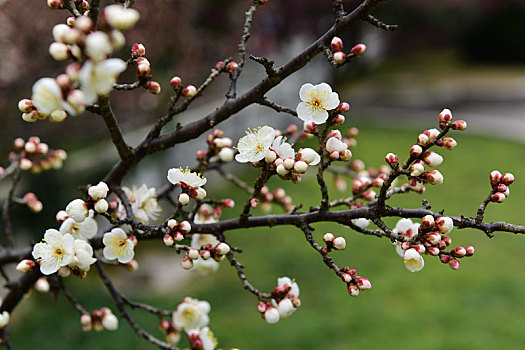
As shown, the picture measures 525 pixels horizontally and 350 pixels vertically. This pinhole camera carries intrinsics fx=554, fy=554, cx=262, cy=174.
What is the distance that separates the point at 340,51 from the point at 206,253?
52cm

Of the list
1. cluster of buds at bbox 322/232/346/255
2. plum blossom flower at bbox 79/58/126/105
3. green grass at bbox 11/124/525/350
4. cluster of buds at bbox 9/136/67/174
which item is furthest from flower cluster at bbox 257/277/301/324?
green grass at bbox 11/124/525/350

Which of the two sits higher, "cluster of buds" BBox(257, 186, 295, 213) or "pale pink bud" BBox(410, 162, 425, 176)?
"pale pink bud" BBox(410, 162, 425, 176)

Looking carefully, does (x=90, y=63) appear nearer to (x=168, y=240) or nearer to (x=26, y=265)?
(x=168, y=240)

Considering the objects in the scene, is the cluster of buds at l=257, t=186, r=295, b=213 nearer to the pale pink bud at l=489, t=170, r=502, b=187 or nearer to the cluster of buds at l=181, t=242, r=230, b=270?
the cluster of buds at l=181, t=242, r=230, b=270

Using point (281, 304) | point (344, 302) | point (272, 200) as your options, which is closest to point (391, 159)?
point (281, 304)

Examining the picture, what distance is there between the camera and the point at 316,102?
121 centimetres

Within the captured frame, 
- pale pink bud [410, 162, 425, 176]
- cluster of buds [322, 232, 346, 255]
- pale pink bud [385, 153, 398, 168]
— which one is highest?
pale pink bud [410, 162, 425, 176]

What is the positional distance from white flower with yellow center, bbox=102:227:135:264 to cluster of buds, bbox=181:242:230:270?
128 millimetres

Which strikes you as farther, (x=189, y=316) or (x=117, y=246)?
(x=189, y=316)

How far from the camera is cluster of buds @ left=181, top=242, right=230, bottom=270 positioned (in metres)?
1.20

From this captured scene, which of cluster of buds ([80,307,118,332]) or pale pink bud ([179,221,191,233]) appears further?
cluster of buds ([80,307,118,332])

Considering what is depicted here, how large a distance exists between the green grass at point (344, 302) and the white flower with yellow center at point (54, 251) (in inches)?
98.4

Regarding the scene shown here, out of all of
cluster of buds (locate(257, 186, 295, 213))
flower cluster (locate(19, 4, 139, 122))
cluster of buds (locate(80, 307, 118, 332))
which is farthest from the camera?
cluster of buds (locate(257, 186, 295, 213))

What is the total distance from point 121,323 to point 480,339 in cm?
248
